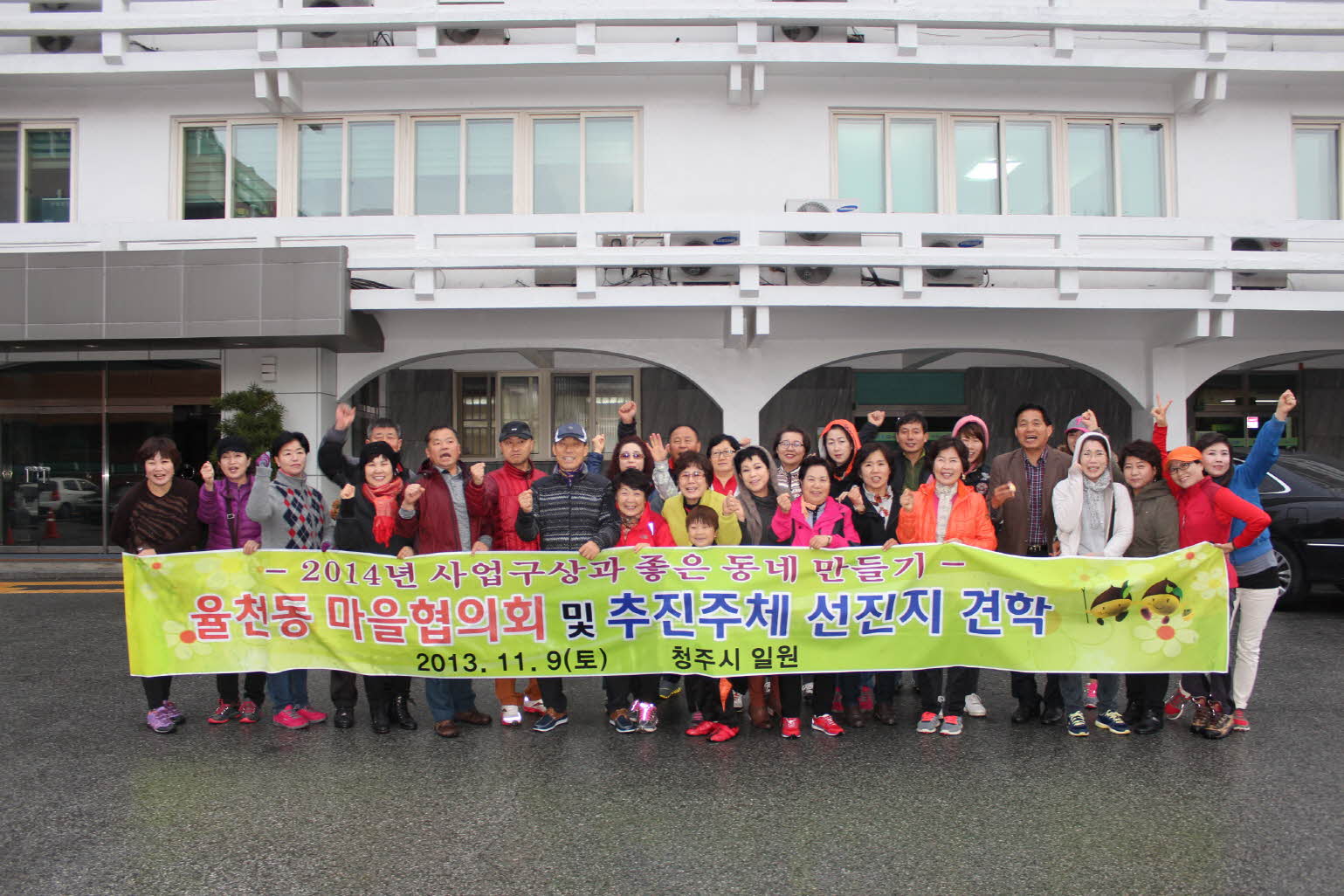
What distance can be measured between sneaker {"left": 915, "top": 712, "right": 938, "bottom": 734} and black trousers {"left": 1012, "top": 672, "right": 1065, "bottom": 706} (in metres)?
0.56

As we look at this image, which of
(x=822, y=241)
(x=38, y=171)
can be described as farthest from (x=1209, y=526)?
(x=38, y=171)

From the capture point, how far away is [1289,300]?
11117 mm

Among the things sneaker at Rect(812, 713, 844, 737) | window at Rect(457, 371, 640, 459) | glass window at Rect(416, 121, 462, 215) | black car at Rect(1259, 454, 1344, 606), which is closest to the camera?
sneaker at Rect(812, 713, 844, 737)

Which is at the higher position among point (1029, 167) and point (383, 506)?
point (1029, 167)

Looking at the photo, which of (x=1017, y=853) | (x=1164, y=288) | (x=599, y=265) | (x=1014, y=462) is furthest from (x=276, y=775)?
(x=1164, y=288)

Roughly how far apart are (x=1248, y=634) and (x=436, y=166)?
11.0 meters

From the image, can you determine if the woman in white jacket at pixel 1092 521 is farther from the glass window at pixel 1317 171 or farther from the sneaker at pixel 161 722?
the glass window at pixel 1317 171

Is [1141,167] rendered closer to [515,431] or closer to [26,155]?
[515,431]

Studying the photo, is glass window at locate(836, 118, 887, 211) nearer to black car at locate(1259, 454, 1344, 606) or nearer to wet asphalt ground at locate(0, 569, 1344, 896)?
black car at locate(1259, 454, 1344, 606)

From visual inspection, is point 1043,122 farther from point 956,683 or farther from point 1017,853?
Answer: point 1017,853

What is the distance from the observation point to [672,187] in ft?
39.9

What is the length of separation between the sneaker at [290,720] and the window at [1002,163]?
9.66 metres

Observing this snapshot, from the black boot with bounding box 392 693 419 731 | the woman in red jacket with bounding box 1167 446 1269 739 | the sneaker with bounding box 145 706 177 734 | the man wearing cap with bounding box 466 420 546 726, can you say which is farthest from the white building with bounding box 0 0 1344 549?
the black boot with bounding box 392 693 419 731

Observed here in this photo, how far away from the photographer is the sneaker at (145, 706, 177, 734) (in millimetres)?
5266
